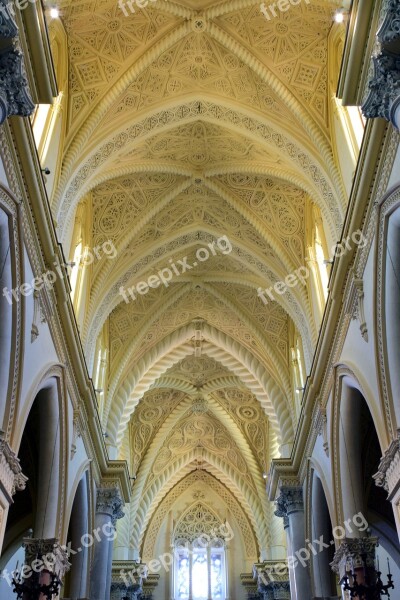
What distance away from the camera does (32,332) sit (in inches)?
371

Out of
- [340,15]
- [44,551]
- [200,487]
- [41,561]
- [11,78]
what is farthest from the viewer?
[200,487]

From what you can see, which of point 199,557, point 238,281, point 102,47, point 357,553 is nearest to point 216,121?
point 102,47

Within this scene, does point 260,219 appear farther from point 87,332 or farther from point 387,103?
point 387,103

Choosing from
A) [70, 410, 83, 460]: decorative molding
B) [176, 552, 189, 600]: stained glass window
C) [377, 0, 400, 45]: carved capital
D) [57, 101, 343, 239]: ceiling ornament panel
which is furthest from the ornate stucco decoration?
[176, 552, 189, 600]: stained glass window

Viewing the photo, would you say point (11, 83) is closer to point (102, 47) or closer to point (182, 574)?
point (102, 47)

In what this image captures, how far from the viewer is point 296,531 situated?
48.9 feet

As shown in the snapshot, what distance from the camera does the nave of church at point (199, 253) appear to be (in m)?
8.58

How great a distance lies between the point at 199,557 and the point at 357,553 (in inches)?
591

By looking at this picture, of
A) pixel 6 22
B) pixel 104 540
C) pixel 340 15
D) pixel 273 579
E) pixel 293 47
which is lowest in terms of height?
pixel 104 540

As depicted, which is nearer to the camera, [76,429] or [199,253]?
[76,429]

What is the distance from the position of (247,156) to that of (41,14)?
6.57 metres

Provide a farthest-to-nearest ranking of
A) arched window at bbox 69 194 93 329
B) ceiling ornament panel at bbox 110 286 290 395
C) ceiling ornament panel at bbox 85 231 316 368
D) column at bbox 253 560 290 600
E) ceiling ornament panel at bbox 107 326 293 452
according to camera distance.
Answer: column at bbox 253 560 290 600 → ceiling ornament panel at bbox 110 286 290 395 → ceiling ornament panel at bbox 107 326 293 452 → ceiling ornament panel at bbox 85 231 316 368 → arched window at bbox 69 194 93 329

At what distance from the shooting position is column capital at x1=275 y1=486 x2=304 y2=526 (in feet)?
50.0

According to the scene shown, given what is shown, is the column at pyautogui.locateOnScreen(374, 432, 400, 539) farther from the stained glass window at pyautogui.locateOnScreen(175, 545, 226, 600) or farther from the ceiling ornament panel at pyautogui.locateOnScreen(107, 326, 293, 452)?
the stained glass window at pyautogui.locateOnScreen(175, 545, 226, 600)
